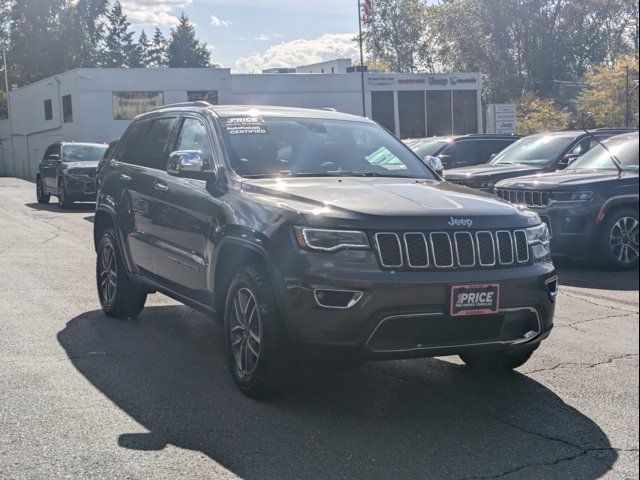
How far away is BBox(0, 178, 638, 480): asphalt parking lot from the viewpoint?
12.8 feet

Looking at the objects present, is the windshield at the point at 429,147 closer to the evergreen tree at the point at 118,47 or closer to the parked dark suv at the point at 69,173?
the parked dark suv at the point at 69,173

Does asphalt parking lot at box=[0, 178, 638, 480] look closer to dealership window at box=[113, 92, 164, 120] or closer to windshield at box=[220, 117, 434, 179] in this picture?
windshield at box=[220, 117, 434, 179]

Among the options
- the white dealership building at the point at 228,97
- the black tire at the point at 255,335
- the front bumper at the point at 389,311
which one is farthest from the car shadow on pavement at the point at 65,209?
the front bumper at the point at 389,311

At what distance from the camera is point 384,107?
43750mm

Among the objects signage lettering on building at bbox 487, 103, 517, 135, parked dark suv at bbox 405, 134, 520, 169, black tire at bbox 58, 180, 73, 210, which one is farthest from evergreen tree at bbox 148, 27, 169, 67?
parked dark suv at bbox 405, 134, 520, 169

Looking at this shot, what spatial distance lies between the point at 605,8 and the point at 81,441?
11.7 feet

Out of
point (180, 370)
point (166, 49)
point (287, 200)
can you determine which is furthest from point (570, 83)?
point (166, 49)

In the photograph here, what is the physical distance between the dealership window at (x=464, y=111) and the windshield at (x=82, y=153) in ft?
88.6

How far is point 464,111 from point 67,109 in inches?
830

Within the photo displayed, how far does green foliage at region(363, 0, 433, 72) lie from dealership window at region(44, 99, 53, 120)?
36.6 metres

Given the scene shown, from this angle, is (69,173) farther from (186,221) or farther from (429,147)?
(186,221)

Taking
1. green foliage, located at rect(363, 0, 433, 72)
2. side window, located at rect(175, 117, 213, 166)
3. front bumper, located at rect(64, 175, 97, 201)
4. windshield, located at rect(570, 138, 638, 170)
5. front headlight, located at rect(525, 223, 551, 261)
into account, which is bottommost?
front bumper, located at rect(64, 175, 97, 201)

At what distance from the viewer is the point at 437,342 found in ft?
14.1

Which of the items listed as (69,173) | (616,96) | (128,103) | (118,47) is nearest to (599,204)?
(616,96)
